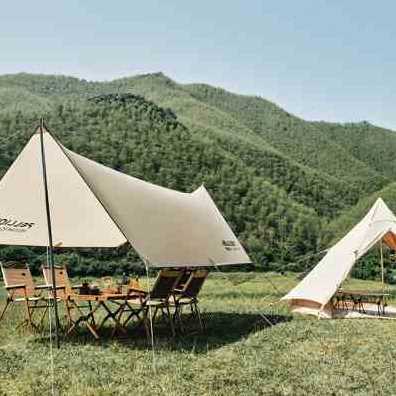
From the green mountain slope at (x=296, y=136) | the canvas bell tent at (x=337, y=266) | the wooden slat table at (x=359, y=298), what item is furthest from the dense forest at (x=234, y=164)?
the canvas bell tent at (x=337, y=266)

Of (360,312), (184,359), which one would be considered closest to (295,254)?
(360,312)

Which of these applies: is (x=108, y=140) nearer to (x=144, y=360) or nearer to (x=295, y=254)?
(x=295, y=254)

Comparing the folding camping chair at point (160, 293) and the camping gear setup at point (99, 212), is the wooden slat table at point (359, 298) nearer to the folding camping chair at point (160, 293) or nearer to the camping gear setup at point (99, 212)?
the camping gear setup at point (99, 212)

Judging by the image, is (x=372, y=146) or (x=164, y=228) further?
(x=372, y=146)

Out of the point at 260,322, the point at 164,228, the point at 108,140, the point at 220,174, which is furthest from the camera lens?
the point at 220,174

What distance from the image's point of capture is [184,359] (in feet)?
21.1

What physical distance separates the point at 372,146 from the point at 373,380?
67582 millimetres

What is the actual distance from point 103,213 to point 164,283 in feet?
6.40

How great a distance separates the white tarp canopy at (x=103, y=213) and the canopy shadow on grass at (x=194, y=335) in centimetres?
89

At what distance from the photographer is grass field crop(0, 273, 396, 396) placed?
5.26 meters

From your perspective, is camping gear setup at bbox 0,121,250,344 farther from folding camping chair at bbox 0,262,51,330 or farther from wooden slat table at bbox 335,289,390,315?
wooden slat table at bbox 335,289,390,315

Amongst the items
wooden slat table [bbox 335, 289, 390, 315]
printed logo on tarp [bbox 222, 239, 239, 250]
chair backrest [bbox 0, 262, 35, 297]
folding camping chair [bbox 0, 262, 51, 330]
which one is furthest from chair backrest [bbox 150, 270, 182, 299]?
wooden slat table [bbox 335, 289, 390, 315]

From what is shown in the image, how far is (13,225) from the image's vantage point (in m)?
8.98

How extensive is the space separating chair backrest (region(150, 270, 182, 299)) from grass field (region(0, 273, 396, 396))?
54 cm
